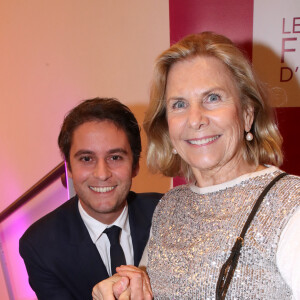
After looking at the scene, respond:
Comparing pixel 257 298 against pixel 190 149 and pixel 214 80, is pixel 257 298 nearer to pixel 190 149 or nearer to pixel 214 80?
pixel 190 149

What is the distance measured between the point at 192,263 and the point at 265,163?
0.39 metres

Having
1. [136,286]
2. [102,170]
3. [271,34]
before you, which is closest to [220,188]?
[136,286]

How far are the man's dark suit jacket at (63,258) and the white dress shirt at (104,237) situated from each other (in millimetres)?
25

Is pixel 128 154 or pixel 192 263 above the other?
pixel 128 154

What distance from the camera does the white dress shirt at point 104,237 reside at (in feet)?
5.25

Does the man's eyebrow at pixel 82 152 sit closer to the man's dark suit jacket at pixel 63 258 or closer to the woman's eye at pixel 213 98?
the man's dark suit jacket at pixel 63 258

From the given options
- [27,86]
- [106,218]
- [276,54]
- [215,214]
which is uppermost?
[276,54]

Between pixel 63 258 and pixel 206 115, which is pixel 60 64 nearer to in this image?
pixel 63 258

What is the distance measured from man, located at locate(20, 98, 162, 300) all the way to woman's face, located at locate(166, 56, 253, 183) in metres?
0.53

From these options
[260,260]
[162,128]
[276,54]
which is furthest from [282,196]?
[276,54]

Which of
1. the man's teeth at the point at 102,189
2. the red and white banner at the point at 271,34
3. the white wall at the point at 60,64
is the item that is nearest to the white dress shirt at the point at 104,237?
the man's teeth at the point at 102,189

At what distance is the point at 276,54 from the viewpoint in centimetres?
215

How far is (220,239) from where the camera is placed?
101 cm

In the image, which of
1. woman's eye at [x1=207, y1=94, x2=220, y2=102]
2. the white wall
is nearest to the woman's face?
woman's eye at [x1=207, y1=94, x2=220, y2=102]
